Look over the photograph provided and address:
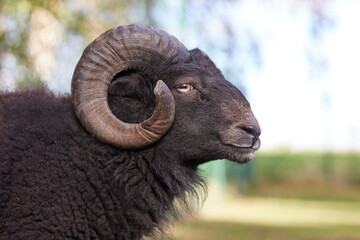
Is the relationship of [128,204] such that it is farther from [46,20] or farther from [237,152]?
[46,20]

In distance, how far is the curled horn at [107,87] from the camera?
5.92m

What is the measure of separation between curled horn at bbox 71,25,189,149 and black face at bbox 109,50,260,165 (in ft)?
0.76

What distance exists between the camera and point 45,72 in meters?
11.4

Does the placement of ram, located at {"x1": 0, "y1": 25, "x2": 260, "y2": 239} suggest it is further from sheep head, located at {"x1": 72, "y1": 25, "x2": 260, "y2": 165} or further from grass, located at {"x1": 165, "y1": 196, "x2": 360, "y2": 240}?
grass, located at {"x1": 165, "y1": 196, "x2": 360, "y2": 240}

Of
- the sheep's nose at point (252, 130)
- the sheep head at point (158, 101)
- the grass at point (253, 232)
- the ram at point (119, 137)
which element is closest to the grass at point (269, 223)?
the grass at point (253, 232)

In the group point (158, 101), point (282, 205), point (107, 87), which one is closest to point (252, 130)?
point (158, 101)

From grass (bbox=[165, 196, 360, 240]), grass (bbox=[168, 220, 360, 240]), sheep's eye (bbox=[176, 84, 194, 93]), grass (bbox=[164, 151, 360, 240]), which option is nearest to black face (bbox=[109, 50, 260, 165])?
sheep's eye (bbox=[176, 84, 194, 93])

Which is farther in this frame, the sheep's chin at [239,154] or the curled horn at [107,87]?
the sheep's chin at [239,154]

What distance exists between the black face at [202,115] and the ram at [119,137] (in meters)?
0.01

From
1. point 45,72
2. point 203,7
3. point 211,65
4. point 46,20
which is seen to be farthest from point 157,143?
point 203,7

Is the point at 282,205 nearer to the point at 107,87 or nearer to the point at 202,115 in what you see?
the point at 202,115

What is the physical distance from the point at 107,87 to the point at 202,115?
1109 millimetres

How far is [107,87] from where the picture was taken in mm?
6082

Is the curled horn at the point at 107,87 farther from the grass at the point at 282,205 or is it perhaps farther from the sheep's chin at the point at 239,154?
the grass at the point at 282,205
